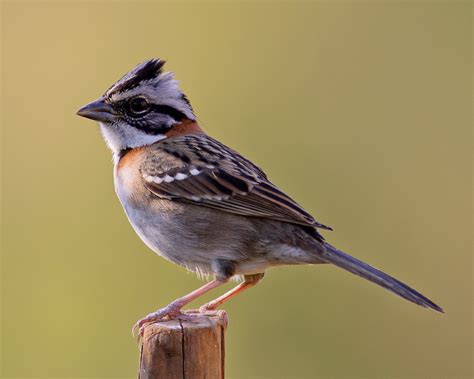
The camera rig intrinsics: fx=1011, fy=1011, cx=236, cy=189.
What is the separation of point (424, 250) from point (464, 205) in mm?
1013

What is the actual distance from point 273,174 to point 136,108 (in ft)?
11.3

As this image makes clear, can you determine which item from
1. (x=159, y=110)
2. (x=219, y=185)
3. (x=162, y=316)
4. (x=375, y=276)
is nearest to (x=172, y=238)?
(x=219, y=185)

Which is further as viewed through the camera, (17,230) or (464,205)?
(464,205)

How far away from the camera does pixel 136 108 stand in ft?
25.1

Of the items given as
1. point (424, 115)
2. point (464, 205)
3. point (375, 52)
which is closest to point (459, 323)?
point (464, 205)

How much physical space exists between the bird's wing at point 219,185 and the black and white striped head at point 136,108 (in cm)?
28

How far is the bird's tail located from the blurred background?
8.78ft

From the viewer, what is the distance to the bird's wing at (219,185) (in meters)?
6.96

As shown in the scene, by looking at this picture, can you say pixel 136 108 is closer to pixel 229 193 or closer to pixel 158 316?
pixel 229 193

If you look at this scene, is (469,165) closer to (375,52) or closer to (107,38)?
(375,52)

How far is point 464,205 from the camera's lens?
11.7 meters

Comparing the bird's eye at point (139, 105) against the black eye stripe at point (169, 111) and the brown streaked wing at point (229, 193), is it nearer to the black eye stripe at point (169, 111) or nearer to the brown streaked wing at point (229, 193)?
the black eye stripe at point (169, 111)

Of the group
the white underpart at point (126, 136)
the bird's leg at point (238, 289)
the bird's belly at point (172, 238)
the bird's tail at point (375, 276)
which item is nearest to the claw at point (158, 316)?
the bird's belly at point (172, 238)

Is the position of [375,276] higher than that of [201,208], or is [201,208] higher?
[201,208]
